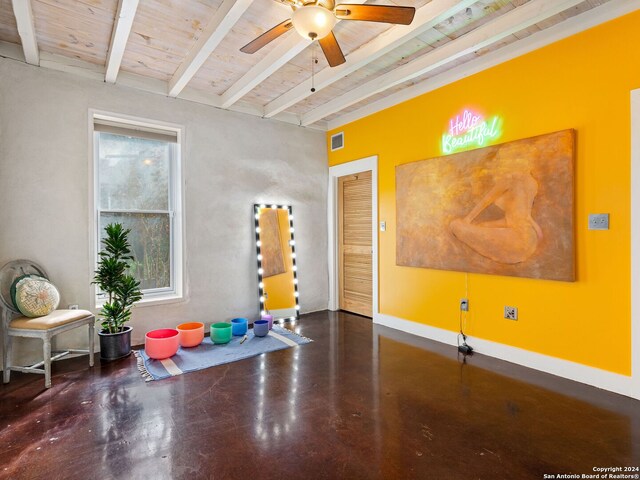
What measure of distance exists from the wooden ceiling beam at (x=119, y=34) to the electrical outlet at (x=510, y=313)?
13.2 ft

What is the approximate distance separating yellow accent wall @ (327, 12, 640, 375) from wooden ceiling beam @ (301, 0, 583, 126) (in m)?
0.52

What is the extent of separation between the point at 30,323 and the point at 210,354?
155cm

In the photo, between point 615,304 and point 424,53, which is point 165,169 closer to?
point 424,53

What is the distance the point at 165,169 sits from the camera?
427cm

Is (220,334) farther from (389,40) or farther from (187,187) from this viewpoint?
(389,40)

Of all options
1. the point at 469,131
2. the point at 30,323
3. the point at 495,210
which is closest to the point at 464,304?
the point at 495,210

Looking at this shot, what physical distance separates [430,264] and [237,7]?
3112 mm

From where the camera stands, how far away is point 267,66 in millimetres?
3451

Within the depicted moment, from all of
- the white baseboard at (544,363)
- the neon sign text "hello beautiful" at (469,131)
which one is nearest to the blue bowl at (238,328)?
the white baseboard at (544,363)

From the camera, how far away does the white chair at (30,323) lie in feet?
9.39

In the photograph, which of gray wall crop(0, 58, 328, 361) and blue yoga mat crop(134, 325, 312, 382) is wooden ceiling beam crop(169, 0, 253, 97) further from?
blue yoga mat crop(134, 325, 312, 382)

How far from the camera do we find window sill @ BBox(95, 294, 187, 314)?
3.84 metres

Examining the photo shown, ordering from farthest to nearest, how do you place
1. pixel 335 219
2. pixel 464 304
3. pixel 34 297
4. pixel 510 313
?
pixel 335 219
pixel 464 304
pixel 510 313
pixel 34 297

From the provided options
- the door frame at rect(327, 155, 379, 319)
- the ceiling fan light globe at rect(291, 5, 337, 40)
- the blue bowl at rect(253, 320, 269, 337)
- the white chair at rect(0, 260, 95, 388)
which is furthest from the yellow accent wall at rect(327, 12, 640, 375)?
the white chair at rect(0, 260, 95, 388)
